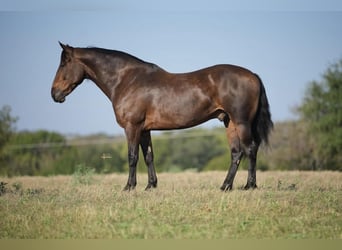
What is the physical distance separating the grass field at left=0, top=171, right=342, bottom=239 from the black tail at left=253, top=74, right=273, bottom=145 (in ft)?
2.34

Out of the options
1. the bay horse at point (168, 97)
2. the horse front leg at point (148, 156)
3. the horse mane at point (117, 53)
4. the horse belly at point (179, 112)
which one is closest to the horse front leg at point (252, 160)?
the bay horse at point (168, 97)

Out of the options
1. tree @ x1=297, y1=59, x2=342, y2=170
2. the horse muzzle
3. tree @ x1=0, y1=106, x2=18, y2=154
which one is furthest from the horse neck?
tree @ x1=297, y1=59, x2=342, y2=170

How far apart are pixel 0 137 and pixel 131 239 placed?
8534 millimetres

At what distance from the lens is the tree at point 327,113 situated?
49.9ft

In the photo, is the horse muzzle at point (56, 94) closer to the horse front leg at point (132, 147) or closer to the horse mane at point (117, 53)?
the horse mane at point (117, 53)

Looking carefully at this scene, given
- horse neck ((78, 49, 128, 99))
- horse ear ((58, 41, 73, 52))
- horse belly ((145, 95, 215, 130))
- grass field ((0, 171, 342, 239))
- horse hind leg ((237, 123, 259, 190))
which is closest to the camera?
grass field ((0, 171, 342, 239))

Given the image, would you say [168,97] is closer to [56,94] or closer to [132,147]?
[132,147]

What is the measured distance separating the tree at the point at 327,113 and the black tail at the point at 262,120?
8086mm

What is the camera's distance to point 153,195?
671cm

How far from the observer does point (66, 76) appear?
7457 millimetres

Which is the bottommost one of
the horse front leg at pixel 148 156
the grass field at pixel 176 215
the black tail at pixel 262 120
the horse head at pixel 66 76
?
the grass field at pixel 176 215

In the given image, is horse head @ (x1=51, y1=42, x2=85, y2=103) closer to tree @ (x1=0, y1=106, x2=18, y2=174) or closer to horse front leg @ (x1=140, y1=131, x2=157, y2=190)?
horse front leg @ (x1=140, y1=131, x2=157, y2=190)

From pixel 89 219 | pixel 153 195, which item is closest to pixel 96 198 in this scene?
pixel 153 195

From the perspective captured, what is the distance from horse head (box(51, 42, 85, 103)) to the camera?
24.4ft
